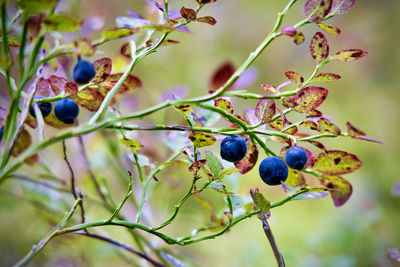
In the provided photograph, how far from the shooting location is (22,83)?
1.23 feet

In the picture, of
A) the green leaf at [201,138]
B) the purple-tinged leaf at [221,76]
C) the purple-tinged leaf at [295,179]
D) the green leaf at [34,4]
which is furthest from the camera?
the purple-tinged leaf at [221,76]

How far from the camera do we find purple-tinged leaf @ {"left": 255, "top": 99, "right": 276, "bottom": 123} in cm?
46

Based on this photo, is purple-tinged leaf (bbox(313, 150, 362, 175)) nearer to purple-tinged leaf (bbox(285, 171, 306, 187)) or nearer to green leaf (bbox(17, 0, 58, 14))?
purple-tinged leaf (bbox(285, 171, 306, 187))

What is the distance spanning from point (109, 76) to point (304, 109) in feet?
0.86

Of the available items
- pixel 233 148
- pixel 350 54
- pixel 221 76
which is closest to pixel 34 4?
pixel 233 148

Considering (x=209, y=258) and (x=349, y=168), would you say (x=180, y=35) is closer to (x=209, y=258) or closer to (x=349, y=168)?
(x=209, y=258)

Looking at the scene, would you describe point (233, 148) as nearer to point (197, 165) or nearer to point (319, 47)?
point (197, 165)

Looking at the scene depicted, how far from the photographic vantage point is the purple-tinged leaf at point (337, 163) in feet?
1.70

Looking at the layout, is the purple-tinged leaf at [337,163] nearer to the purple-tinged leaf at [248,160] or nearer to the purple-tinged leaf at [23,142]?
the purple-tinged leaf at [248,160]

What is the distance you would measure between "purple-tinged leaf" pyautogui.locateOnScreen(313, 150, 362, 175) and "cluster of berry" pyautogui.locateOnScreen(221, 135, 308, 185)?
0.19 feet

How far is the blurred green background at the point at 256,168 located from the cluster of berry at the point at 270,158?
0.53m

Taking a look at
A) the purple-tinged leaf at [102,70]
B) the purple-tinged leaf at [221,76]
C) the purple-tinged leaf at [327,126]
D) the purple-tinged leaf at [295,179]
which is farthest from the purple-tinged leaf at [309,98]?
the purple-tinged leaf at [221,76]

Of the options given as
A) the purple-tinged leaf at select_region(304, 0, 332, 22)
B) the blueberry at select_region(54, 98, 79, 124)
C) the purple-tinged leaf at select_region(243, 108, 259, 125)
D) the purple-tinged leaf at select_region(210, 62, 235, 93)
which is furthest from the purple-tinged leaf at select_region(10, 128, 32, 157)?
the purple-tinged leaf at select_region(210, 62, 235, 93)

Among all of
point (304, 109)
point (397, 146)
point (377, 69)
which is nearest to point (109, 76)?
point (304, 109)
